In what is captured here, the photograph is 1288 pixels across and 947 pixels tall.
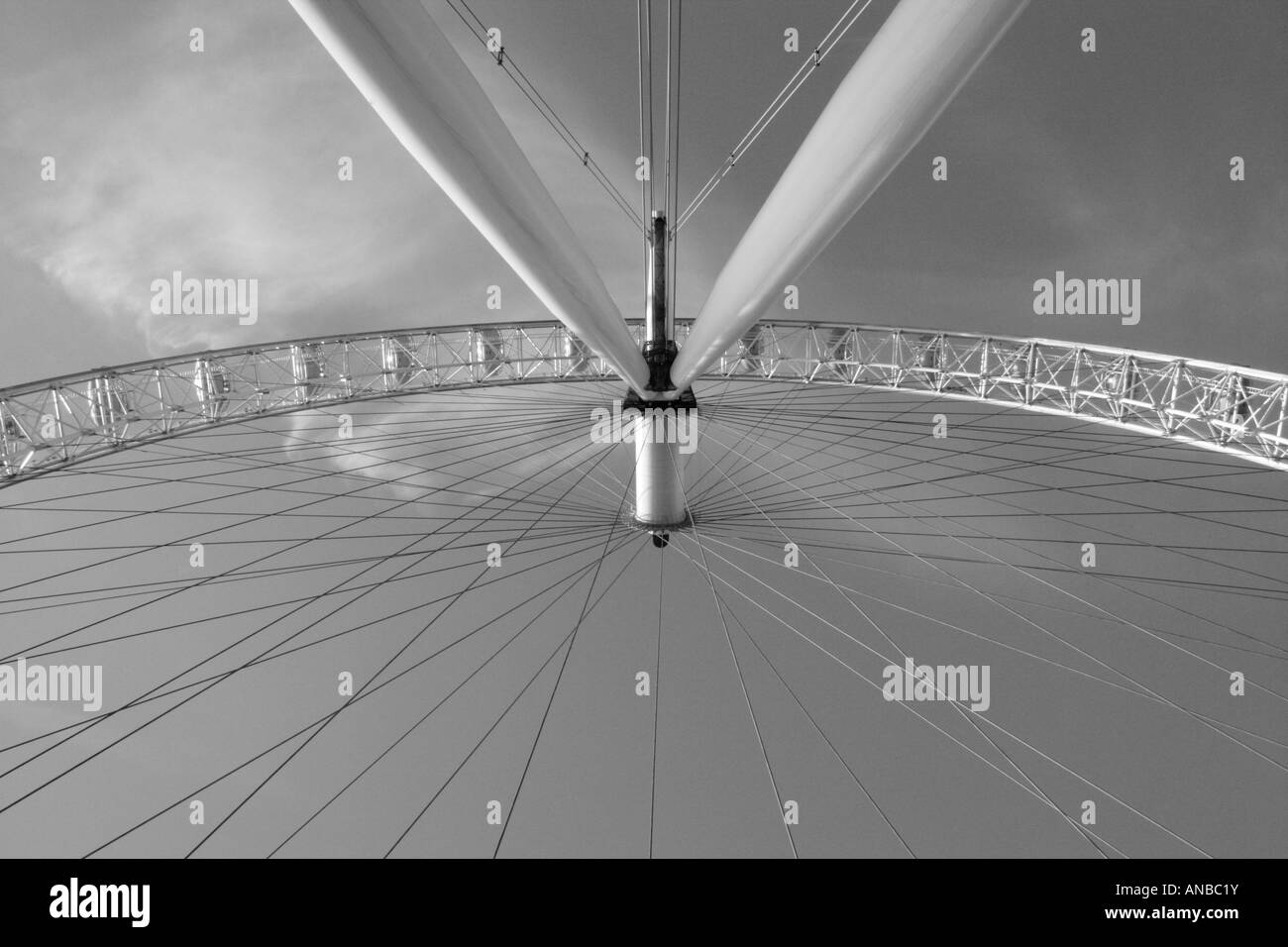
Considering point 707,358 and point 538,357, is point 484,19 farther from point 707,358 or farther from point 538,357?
point 707,358

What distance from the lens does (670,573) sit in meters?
24.7

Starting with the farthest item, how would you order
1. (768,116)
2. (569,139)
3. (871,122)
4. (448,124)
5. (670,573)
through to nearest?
(670,573) → (768,116) → (569,139) → (871,122) → (448,124)

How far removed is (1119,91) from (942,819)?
74.9ft

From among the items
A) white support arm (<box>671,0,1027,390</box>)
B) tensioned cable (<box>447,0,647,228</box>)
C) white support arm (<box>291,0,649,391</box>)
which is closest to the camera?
white support arm (<box>291,0,649,391</box>)

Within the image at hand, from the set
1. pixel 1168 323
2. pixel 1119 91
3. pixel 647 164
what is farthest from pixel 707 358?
pixel 1168 323

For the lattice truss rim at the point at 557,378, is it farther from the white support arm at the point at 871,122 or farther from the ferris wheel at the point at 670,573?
the white support arm at the point at 871,122

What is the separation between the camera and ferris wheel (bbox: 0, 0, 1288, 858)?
15539mm

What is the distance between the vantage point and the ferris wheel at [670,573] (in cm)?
1554

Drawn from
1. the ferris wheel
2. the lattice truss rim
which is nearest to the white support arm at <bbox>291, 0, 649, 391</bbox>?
the ferris wheel

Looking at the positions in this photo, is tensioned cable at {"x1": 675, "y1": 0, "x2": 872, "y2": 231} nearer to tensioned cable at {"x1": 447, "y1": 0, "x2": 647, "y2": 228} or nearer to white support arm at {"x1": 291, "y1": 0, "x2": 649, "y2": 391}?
tensioned cable at {"x1": 447, "y1": 0, "x2": 647, "y2": 228}

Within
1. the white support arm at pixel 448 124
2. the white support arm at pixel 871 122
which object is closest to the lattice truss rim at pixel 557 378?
the white support arm at pixel 448 124

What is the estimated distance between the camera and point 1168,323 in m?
20.5

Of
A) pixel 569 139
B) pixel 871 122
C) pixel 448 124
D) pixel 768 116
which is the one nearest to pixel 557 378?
pixel 569 139

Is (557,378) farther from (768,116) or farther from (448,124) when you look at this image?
(448,124)
